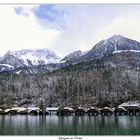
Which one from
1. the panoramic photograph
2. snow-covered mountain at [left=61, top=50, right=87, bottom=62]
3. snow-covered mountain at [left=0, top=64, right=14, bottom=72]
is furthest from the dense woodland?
snow-covered mountain at [left=61, top=50, right=87, bottom=62]

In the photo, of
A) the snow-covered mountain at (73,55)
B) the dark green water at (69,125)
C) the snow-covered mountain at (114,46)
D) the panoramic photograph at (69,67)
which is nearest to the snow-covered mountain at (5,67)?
the panoramic photograph at (69,67)

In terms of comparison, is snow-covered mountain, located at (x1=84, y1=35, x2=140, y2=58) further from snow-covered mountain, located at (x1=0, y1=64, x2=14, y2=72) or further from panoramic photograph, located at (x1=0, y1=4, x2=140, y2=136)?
snow-covered mountain, located at (x1=0, y1=64, x2=14, y2=72)

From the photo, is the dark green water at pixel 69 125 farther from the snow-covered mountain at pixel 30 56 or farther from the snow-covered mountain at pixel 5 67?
the snow-covered mountain at pixel 30 56

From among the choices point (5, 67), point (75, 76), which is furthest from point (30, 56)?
point (75, 76)

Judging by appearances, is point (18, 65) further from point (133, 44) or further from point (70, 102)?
point (133, 44)

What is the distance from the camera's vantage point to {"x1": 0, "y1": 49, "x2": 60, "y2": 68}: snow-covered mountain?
1010 cm

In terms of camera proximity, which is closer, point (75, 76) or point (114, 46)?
point (114, 46)

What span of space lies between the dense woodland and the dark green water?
311 millimetres

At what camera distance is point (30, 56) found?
33.2 feet

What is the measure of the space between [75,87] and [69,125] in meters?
0.98

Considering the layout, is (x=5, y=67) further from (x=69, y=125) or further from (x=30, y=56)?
(x=69, y=125)

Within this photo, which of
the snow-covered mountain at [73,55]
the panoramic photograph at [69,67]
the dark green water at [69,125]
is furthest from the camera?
the snow-covered mountain at [73,55]

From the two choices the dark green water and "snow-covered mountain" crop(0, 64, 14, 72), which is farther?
"snow-covered mountain" crop(0, 64, 14, 72)

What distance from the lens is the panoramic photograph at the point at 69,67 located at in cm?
983
